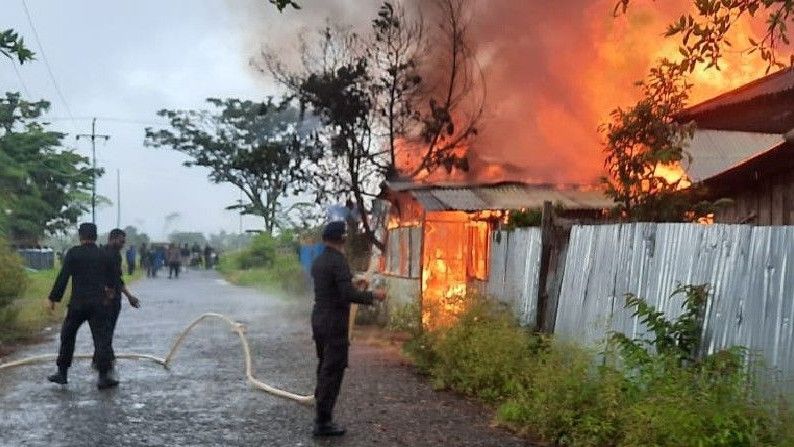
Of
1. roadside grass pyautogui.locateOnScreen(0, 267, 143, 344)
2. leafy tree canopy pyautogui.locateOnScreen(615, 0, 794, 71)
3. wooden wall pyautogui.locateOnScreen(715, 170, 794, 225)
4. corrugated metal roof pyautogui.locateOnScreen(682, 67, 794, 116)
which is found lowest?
roadside grass pyautogui.locateOnScreen(0, 267, 143, 344)

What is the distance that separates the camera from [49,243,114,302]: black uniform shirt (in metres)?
9.44

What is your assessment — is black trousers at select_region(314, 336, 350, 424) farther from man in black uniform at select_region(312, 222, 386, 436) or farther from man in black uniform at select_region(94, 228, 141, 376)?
man in black uniform at select_region(94, 228, 141, 376)

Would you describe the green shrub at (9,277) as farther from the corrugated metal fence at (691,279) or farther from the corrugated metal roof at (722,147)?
the corrugated metal roof at (722,147)

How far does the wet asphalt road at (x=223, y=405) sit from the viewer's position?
278 inches

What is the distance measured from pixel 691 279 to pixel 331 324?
113 inches

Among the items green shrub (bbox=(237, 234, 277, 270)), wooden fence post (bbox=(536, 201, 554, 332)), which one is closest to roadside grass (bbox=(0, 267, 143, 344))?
wooden fence post (bbox=(536, 201, 554, 332))

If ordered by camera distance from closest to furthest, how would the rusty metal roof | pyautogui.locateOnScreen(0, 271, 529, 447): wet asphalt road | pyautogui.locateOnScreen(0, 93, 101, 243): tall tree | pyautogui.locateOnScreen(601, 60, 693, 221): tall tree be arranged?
pyautogui.locateOnScreen(0, 271, 529, 447): wet asphalt road → pyautogui.locateOnScreen(601, 60, 693, 221): tall tree → the rusty metal roof → pyautogui.locateOnScreen(0, 93, 101, 243): tall tree

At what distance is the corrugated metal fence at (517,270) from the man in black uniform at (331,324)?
3.52 metres

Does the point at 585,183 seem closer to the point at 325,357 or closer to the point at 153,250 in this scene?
the point at 325,357

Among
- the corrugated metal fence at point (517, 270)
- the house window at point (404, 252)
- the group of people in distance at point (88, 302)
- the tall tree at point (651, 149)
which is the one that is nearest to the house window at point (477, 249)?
the corrugated metal fence at point (517, 270)

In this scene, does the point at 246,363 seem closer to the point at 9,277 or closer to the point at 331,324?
the point at 331,324

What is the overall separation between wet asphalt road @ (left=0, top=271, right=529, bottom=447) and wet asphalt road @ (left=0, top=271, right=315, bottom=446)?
0.01m

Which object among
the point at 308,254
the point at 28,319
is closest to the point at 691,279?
the point at 28,319

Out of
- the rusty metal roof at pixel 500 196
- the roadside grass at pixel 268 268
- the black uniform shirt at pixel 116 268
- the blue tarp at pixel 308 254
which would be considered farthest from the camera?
the roadside grass at pixel 268 268
